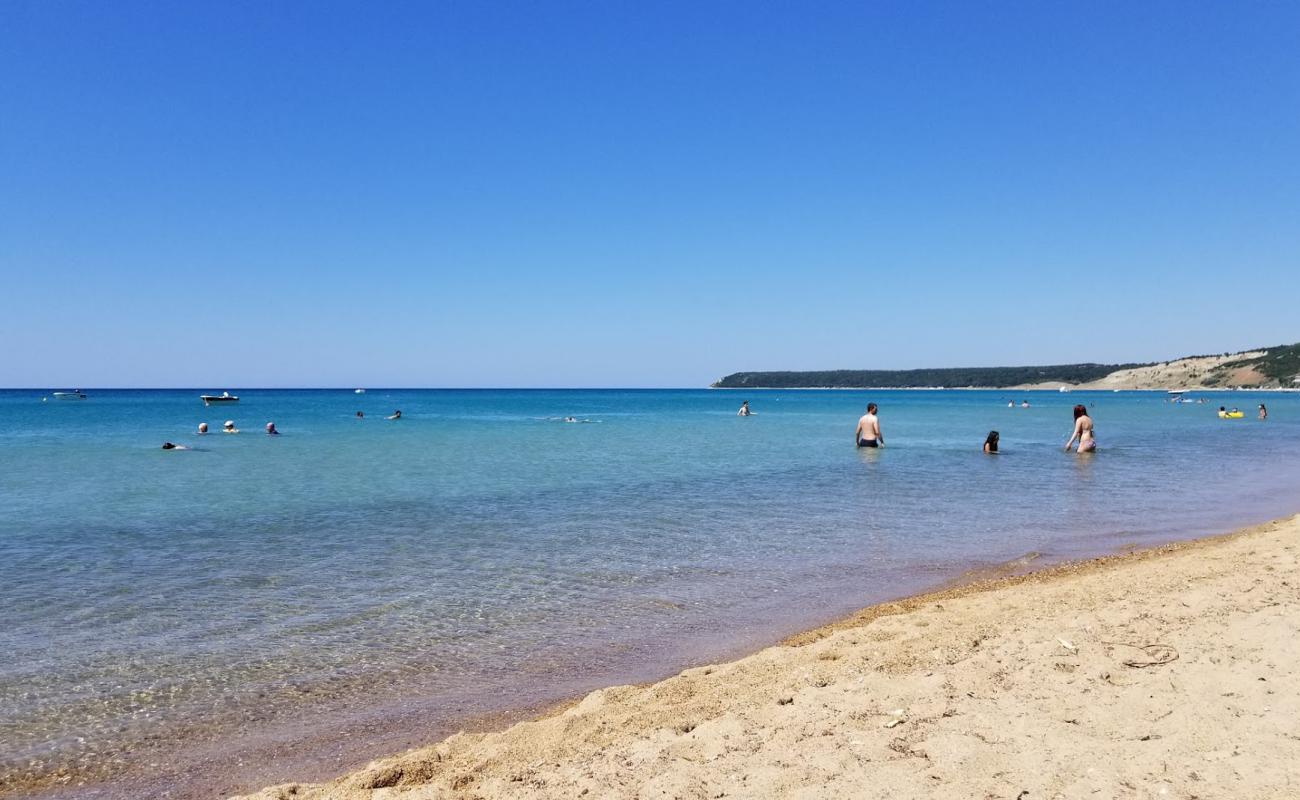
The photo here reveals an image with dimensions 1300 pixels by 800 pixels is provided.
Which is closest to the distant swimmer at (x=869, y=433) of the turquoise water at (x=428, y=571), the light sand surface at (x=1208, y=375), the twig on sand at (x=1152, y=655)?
the turquoise water at (x=428, y=571)

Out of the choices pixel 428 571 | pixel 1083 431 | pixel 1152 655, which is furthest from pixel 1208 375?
pixel 1152 655

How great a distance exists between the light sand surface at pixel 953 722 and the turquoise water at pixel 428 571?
3.74 ft

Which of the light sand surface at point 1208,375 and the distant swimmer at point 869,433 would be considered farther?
the light sand surface at point 1208,375

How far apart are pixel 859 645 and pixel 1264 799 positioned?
3.38 m

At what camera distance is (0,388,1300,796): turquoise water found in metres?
6.25

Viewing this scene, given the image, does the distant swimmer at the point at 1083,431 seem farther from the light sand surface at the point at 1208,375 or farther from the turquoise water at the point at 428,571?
the light sand surface at the point at 1208,375

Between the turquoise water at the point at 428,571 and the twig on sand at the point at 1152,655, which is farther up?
the twig on sand at the point at 1152,655

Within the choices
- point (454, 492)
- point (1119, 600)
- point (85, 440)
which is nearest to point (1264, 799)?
point (1119, 600)

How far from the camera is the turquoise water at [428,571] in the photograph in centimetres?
625

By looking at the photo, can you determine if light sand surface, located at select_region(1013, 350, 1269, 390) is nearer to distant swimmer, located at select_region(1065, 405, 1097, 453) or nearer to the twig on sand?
distant swimmer, located at select_region(1065, 405, 1097, 453)

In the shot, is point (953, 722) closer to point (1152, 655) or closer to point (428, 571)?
point (1152, 655)

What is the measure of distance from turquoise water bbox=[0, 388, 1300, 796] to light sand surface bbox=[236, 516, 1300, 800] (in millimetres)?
1139

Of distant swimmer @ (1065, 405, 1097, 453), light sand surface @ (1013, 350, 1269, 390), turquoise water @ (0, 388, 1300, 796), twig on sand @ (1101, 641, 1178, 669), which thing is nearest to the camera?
twig on sand @ (1101, 641, 1178, 669)

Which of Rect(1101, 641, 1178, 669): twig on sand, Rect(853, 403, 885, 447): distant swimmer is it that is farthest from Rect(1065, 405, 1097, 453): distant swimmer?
Rect(1101, 641, 1178, 669): twig on sand
